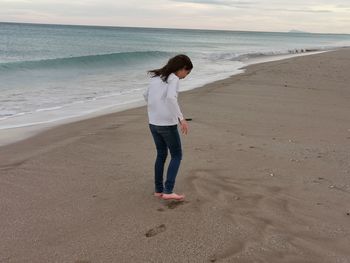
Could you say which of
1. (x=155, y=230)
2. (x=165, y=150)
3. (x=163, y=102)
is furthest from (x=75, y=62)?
(x=155, y=230)

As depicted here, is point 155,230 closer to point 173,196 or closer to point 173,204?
point 173,204

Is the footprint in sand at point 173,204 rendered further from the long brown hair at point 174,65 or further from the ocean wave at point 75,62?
the ocean wave at point 75,62

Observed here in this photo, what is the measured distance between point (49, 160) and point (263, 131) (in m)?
3.80

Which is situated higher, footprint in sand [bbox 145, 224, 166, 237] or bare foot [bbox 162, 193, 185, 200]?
bare foot [bbox 162, 193, 185, 200]

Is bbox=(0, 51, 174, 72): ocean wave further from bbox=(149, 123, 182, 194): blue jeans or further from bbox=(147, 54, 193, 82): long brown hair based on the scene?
bbox=(147, 54, 193, 82): long brown hair

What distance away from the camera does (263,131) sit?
816 centimetres

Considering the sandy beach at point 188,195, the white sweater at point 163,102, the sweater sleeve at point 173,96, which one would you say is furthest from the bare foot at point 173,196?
the sweater sleeve at point 173,96

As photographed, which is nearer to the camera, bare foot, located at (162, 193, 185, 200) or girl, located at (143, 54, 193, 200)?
girl, located at (143, 54, 193, 200)

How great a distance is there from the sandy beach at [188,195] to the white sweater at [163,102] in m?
0.89

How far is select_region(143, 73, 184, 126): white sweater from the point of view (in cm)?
454

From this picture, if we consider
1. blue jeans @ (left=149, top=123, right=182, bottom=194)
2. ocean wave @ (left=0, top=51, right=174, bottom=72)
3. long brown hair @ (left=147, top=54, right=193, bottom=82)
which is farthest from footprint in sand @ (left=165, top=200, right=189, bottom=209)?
ocean wave @ (left=0, top=51, right=174, bottom=72)

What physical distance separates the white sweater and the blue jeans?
0.09 m

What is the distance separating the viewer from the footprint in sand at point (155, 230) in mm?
4077

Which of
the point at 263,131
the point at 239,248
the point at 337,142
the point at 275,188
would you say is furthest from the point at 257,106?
the point at 239,248
